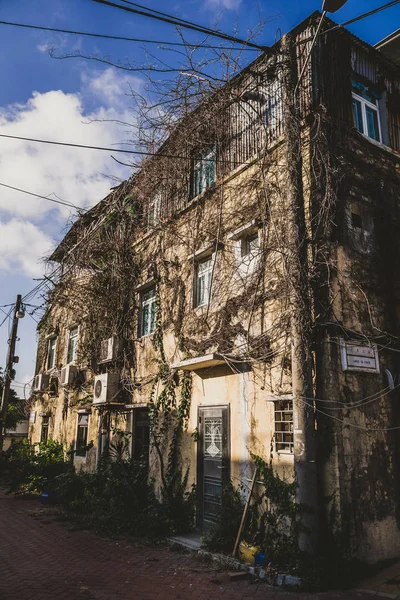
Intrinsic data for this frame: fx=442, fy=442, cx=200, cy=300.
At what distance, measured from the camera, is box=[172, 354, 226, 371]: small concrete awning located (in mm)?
8141

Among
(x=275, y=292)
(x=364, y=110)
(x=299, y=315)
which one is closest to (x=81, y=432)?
(x=275, y=292)

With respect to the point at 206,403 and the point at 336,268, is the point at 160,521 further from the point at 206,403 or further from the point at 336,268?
the point at 336,268

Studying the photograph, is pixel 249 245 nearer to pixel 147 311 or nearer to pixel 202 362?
pixel 202 362

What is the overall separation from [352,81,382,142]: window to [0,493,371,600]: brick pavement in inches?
326

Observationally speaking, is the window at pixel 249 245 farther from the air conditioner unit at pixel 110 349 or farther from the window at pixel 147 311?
the air conditioner unit at pixel 110 349

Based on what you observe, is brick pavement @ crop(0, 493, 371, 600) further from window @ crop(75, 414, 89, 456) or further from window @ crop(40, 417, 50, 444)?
window @ crop(40, 417, 50, 444)

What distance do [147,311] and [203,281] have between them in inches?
104

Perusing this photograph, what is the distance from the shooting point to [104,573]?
6.48m

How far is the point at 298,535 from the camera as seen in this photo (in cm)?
608

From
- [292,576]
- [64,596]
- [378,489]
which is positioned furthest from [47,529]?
[378,489]

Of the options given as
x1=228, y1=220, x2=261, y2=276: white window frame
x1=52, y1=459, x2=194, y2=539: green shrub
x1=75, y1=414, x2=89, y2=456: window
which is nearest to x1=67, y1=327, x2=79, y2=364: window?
x1=75, y1=414, x2=89, y2=456: window

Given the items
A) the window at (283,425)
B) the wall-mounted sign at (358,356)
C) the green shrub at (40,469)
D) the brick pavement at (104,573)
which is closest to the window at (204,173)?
the wall-mounted sign at (358,356)

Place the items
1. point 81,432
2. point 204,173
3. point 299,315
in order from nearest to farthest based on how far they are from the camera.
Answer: point 299,315 < point 204,173 < point 81,432

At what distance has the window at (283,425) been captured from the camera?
7117 millimetres
